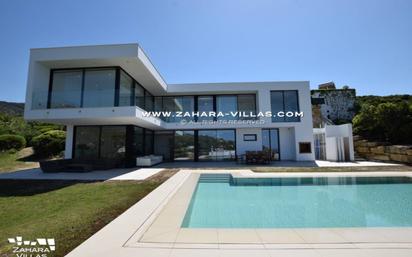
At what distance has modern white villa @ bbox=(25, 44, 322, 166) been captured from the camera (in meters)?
11.0

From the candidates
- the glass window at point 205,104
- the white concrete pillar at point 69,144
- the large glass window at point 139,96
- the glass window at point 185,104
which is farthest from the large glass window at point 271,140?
the white concrete pillar at point 69,144

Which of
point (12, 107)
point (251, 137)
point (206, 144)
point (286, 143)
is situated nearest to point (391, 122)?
point (286, 143)

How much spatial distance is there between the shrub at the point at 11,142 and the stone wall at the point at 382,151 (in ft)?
88.6

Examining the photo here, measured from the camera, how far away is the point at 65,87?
12.4 m

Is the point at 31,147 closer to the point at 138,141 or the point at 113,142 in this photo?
the point at 113,142

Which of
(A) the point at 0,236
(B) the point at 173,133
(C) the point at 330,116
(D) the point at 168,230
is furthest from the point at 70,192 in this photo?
(C) the point at 330,116

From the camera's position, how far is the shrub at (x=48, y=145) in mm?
17406

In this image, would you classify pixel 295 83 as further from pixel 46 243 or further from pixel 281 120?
pixel 46 243

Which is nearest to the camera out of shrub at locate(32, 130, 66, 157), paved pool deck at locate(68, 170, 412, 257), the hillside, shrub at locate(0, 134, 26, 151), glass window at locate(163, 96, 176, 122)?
paved pool deck at locate(68, 170, 412, 257)

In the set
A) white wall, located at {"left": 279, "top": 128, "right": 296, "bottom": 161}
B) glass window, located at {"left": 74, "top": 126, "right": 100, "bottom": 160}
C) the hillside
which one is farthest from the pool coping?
the hillside

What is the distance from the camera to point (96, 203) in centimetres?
536

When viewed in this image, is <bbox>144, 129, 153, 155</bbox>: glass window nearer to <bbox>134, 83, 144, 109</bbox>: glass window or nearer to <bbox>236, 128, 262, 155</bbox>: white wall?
<bbox>134, 83, 144, 109</bbox>: glass window

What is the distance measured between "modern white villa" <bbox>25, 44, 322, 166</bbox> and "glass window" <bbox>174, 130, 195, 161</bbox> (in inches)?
3.1

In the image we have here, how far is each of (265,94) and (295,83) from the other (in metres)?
2.50
